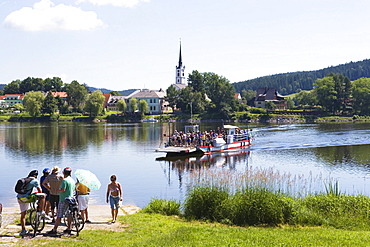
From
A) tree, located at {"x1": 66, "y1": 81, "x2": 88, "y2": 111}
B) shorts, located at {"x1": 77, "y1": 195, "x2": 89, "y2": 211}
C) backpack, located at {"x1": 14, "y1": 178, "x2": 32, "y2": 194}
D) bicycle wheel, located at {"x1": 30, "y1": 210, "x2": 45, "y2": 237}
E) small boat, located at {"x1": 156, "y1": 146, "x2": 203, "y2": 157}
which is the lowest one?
small boat, located at {"x1": 156, "y1": 146, "x2": 203, "y2": 157}

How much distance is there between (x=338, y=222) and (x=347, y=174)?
18.7 metres

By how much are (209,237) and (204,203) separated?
13.6 feet

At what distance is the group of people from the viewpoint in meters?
12.3

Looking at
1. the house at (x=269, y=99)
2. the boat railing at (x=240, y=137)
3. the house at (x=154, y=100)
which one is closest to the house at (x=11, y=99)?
the house at (x=154, y=100)

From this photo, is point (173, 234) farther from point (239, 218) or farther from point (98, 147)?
point (98, 147)

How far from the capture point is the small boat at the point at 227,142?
46484 millimetres

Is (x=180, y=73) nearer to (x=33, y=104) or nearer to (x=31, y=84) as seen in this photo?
(x=31, y=84)

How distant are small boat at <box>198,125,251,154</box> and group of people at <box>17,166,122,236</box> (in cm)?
3116

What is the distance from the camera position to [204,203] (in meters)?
16.1

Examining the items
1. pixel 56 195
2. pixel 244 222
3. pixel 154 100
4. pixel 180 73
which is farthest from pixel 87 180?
pixel 180 73

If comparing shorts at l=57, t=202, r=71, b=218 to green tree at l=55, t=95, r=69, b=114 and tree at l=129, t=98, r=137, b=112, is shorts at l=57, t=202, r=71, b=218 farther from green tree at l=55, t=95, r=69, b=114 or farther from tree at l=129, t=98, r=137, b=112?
green tree at l=55, t=95, r=69, b=114

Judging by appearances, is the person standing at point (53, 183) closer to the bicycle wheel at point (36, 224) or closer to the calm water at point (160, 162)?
the bicycle wheel at point (36, 224)

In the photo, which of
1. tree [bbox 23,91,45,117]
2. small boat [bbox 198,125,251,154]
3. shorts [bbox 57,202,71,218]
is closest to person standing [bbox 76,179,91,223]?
shorts [bbox 57,202,71,218]

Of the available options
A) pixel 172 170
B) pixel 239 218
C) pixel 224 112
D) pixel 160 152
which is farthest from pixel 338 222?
pixel 224 112
